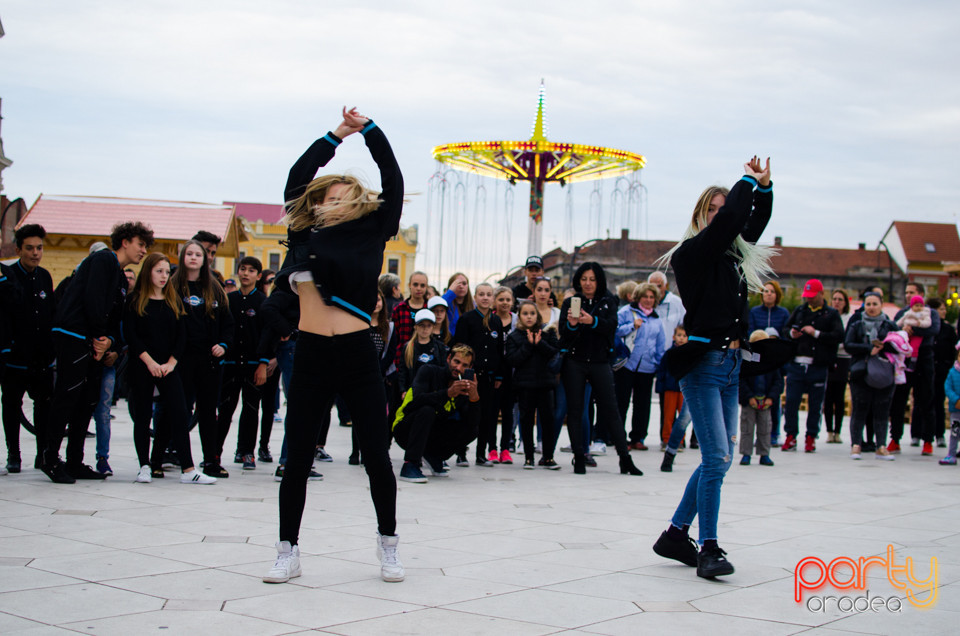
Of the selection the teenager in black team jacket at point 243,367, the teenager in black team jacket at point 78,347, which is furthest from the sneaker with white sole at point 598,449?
the teenager in black team jacket at point 78,347

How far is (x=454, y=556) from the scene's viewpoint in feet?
16.5

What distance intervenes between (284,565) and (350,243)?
1535 mm

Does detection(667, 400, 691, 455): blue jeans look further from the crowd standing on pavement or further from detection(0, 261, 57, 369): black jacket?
detection(0, 261, 57, 369): black jacket

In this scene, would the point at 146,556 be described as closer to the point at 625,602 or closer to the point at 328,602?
the point at 328,602

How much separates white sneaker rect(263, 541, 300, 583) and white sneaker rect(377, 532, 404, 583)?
397 mm

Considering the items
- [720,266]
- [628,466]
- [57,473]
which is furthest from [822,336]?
[57,473]

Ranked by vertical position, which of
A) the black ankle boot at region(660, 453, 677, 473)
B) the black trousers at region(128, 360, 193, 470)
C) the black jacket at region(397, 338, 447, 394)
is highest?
the black jacket at region(397, 338, 447, 394)

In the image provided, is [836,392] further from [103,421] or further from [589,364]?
[103,421]

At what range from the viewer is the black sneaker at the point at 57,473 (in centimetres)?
711

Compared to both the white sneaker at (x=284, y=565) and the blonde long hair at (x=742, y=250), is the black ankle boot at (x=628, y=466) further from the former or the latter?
the white sneaker at (x=284, y=565)

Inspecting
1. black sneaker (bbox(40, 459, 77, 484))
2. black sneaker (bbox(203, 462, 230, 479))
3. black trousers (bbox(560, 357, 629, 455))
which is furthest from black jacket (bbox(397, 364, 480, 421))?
black sneaker (bbox(40, 459, 77, 484))

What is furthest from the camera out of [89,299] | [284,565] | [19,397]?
[19,397]

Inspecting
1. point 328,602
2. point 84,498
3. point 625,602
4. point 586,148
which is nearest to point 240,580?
point 328,602

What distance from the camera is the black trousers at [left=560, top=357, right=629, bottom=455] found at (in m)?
9.03
